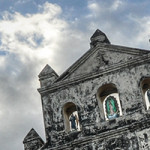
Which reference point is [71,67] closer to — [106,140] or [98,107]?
[98,107]

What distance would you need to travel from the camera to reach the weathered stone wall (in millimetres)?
13227

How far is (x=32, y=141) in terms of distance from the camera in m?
14.6

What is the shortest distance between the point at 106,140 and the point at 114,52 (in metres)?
3.15

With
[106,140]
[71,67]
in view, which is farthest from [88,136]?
[71,67]

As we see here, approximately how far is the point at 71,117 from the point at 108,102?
4.43ft

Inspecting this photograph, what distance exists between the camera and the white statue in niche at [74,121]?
562 inches

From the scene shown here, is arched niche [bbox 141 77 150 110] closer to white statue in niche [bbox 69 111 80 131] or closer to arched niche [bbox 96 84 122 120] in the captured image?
arched niche [bbox 96 84 122 120]

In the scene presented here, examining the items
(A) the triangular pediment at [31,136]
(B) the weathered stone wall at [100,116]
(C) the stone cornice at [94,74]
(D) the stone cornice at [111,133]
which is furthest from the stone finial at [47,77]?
(D) the stone cornice at [111,133]

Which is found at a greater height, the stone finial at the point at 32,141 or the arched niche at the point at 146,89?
the arched niche at the point at 146,89

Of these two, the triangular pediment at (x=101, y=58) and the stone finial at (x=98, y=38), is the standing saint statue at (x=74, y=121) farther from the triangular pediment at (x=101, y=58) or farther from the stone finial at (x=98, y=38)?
the stone finial at (x=98, y=38)

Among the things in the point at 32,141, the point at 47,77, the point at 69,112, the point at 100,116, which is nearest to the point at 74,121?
the point at 69,112

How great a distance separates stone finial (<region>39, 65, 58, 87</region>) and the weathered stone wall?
0.46 meters

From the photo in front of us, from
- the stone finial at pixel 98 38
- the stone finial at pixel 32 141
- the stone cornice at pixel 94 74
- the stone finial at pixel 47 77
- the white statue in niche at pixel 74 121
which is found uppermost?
the stone finial at pixel 98 38

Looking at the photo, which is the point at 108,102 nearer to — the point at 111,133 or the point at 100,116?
the point at 100,116
